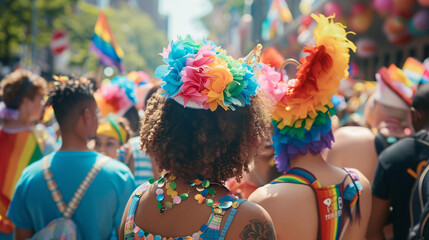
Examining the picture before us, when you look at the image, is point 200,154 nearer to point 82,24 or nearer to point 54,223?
point 54,223

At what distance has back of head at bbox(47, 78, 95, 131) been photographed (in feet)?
9.91

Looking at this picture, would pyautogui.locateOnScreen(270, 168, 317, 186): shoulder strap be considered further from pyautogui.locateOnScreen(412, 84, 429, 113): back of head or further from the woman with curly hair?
pyautogui.locateOnScreen(412, 84, 429, 113): back of head

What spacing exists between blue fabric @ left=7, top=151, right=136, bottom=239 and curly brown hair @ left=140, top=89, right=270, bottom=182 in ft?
2.96

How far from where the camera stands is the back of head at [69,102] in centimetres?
302

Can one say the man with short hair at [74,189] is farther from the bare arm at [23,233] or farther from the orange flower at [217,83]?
the orange flower at [217,83]

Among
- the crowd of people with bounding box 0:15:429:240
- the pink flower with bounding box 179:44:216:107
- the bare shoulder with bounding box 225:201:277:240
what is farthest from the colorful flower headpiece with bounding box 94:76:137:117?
the bare shoulder with bounding box 225:201:277:240

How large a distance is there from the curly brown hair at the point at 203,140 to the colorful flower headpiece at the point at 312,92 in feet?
2.31

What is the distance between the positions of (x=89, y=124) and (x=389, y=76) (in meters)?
2.78

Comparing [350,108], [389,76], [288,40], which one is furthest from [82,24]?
[389,76]

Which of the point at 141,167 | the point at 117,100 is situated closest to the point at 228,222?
the point at 141,167


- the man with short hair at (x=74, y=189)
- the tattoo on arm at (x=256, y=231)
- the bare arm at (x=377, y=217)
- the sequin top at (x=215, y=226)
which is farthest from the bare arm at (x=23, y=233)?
the bare arm at (x=377, y=217)

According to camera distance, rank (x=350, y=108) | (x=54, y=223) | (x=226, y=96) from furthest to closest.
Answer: (x=350, y=108) < (x=54, y=223) < (x=226, y=96)

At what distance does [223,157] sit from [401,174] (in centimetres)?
172

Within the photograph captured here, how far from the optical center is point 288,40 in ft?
68.1
